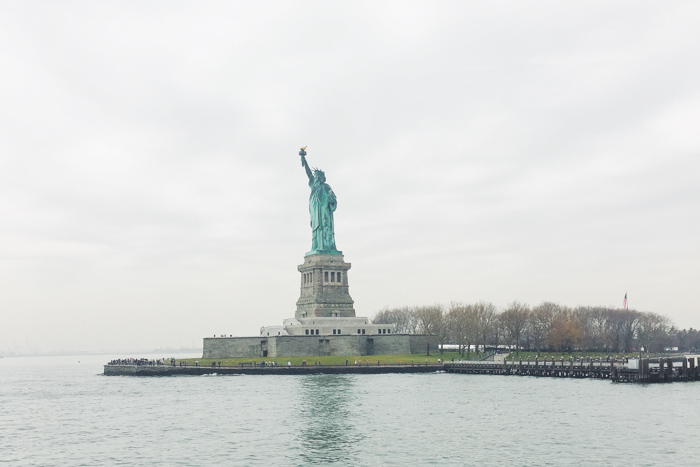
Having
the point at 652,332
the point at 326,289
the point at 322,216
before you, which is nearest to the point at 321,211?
the point at 322,216

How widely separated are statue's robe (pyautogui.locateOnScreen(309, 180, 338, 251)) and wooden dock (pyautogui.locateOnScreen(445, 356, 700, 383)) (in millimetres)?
31421

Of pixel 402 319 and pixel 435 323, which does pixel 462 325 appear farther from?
pixel 402 319

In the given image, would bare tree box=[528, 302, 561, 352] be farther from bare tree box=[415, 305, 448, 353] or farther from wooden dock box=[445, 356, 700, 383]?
wooden dock box=[445, 356, 700, 383]

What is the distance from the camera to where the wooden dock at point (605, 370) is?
3386 inches

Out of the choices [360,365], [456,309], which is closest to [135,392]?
[360,365]

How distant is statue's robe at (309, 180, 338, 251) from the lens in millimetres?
133125

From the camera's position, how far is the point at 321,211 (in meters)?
134

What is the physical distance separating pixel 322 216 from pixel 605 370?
2198 inches

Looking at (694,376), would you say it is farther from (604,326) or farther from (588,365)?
(604,326)

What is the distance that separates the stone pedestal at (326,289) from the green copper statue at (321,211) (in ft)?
7.99

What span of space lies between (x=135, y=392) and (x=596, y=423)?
2097 inches

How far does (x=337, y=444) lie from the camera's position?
50.5 meters

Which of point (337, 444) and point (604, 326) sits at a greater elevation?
point (604, 326)

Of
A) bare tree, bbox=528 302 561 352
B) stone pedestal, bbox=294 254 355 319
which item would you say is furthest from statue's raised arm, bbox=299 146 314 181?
bare tree, bbox=528 302 561 352
